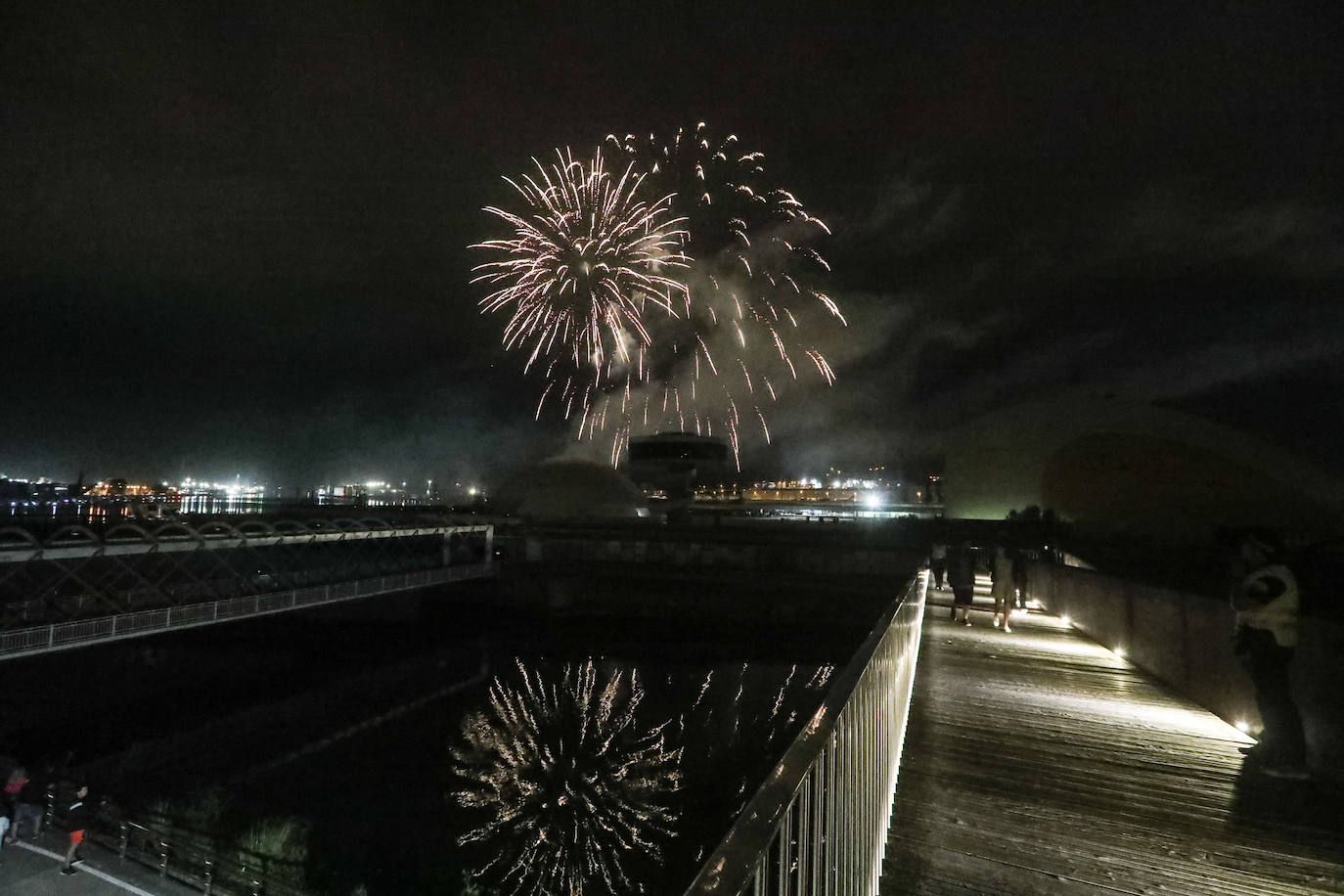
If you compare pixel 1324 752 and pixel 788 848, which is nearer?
pixel 788 848

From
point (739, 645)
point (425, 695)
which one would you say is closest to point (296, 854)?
point (425, 695)

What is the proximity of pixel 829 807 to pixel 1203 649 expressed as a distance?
7.69m

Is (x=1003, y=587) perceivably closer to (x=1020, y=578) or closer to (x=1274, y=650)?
(x=1020, y=578)

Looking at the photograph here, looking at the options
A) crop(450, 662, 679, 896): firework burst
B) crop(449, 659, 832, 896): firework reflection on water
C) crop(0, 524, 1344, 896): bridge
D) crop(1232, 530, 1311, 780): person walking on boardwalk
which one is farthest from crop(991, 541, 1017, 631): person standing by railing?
crop(450, 662, 679, 896): firework burst

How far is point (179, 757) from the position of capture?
1912cm

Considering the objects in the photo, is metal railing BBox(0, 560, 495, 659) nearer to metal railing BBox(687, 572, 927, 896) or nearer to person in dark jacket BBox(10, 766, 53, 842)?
person in dark jacket BBox(10, 766, 53, 842)

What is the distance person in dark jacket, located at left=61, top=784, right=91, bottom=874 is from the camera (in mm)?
11289

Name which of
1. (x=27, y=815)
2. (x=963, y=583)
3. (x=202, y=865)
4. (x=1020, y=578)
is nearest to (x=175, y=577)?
(x=27, y=815)

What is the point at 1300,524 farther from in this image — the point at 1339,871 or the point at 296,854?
the point at 296,854

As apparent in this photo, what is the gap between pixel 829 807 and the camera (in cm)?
271

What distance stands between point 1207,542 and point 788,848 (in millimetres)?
47180

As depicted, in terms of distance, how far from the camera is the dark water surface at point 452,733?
570 inches

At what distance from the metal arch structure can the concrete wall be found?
2465 cm

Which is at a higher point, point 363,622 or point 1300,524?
point 1300,524
